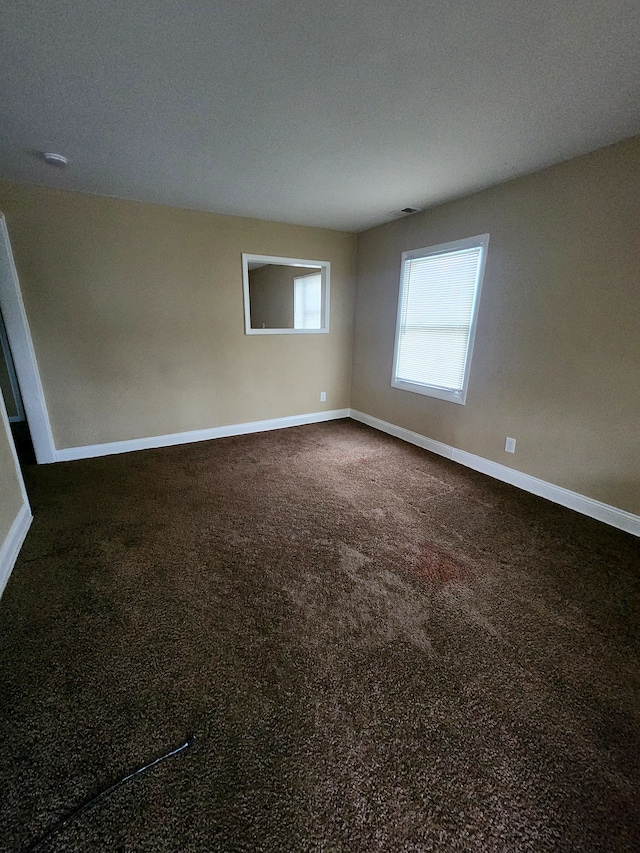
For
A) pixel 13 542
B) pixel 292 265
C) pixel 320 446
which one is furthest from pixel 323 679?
pixel 292 265

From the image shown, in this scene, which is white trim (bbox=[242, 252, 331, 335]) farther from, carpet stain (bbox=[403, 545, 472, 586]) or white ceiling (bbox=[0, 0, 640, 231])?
carpet stain (bbox=[403, 545, 472, 586])

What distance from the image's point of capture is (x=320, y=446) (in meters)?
3.96

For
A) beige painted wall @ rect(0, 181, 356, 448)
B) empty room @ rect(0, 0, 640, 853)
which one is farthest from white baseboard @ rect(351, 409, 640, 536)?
beige painted wall @ rect(0, 181, 356, 448)

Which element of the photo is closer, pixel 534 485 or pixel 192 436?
pixel 534 485

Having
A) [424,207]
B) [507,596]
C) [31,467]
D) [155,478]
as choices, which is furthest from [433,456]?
[31,467]

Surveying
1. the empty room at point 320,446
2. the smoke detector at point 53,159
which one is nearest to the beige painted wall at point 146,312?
the empty room at point 320,446

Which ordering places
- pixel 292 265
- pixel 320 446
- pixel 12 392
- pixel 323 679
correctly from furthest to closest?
pixel 12 392
pixel 292 265
pixel 320 446
pixel 323 679

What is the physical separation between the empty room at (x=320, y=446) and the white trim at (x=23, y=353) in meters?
0.03

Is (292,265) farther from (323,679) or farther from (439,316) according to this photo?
(323,679)

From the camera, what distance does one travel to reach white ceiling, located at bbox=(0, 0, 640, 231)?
127 centimetres

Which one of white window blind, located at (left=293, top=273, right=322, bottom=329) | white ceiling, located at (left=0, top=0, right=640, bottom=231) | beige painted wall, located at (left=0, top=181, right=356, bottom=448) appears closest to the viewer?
white ceiling, located at (left=0, top=0, right=640, bottom=231)

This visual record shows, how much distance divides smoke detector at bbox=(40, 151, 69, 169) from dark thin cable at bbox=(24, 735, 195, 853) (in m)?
3.41

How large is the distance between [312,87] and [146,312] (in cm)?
262

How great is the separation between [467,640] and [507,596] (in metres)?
0.43
